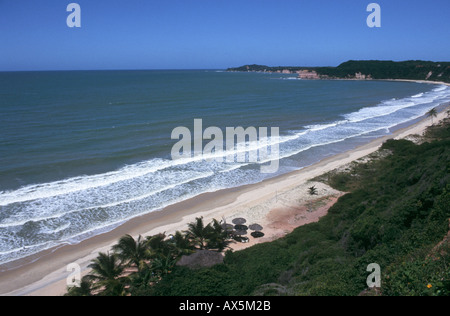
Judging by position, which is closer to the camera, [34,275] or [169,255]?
[169,255]

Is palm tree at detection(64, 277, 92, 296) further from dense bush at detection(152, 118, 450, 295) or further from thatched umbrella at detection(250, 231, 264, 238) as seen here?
thatched umbrella at detection(250, 231, 264, 238)

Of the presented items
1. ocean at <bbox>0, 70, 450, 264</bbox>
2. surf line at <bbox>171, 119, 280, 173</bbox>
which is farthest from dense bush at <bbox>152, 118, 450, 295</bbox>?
surf line at <bbox>171, 119, 280, 173</bbox>

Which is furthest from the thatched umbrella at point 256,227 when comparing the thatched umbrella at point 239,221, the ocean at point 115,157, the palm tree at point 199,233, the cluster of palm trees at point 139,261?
the ocean at point 115,157

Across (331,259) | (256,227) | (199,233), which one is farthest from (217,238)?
(331,259)

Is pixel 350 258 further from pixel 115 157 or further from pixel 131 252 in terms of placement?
pixel 115 157
